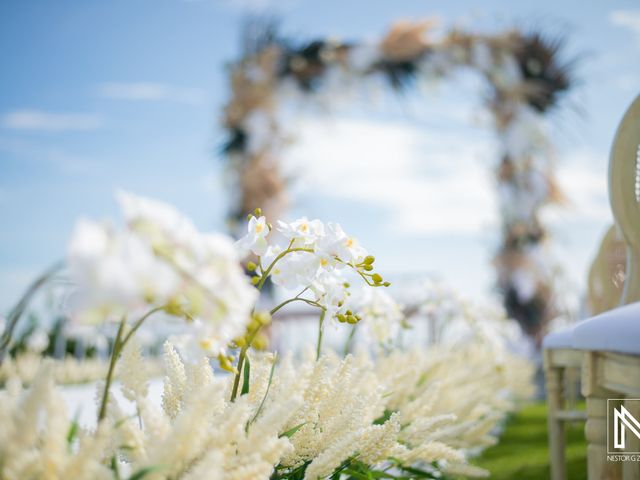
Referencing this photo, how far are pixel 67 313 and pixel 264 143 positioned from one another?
17.7ft

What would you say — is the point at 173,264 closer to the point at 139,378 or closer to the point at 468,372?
the point at 139,378

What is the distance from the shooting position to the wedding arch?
5.90m

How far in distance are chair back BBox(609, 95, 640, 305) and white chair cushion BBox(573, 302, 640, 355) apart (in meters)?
0.40

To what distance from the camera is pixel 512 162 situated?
6.30 m

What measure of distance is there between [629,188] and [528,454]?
2.12m

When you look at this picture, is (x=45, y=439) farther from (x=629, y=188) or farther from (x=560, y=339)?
(x=560, y=339)

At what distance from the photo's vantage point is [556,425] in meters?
2.15

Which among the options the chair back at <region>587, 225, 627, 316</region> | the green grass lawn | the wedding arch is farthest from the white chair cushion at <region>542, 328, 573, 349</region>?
the wedding arch

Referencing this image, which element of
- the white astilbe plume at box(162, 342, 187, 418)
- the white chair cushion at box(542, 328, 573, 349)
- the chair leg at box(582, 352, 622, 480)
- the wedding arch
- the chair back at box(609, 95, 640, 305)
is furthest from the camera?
A: the wedding arch

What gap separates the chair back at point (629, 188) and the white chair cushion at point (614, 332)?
395mm

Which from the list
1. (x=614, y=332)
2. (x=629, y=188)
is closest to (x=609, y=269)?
(x=629, y=188)

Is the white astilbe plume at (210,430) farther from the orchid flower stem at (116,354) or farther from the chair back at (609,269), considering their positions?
the chair back at (609,269)

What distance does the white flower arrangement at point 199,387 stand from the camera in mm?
531

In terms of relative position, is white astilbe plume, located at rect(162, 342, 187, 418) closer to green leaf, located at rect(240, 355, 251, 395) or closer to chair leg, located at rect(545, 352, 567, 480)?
green leaf, located at rect(240, 355, 251, 395)
